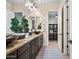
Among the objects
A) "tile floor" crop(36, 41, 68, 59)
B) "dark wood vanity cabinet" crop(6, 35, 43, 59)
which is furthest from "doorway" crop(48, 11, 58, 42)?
"dark wood vanity cabinet" crop(6, 35, 43, 59)

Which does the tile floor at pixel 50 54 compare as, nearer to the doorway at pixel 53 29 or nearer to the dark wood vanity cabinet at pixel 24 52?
the dark wood vanity cabinet at pixel 24 52

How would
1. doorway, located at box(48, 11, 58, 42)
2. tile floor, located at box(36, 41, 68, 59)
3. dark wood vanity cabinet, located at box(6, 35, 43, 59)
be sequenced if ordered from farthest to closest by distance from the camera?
1. doorway, located at box(48, 11, 58, 42)
2. tile floor, located at box(36, 41, 68, 59)
3. dark wood vanity cabinet, located at box(6, 35, 43, 59)

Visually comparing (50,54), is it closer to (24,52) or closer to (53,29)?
(24,52)

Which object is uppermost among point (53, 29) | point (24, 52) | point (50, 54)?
point (53, 29)

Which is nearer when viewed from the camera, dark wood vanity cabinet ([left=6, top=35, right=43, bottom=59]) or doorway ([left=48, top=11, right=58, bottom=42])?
dark wood vanity cabinet ([left=6, top=35, right=43, bottom=59])

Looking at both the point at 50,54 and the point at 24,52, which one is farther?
the point at 50,54

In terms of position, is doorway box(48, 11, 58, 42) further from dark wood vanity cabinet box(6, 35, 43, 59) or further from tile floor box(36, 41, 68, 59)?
dark wood vanity cabinet box(6, 35, 43, 59)

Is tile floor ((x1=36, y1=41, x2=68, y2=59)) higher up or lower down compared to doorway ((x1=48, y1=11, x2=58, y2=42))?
lower down

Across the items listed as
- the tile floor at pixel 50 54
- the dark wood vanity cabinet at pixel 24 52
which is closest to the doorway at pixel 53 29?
the tile floor at pixel 50 54

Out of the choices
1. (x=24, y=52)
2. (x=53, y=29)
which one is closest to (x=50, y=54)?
(x=24, y=52)

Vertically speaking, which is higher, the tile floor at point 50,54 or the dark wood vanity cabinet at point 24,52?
the dark wood vanity cabinet at point 24,52

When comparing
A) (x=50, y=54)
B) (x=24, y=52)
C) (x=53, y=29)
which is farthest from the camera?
(x=53, y=29)
